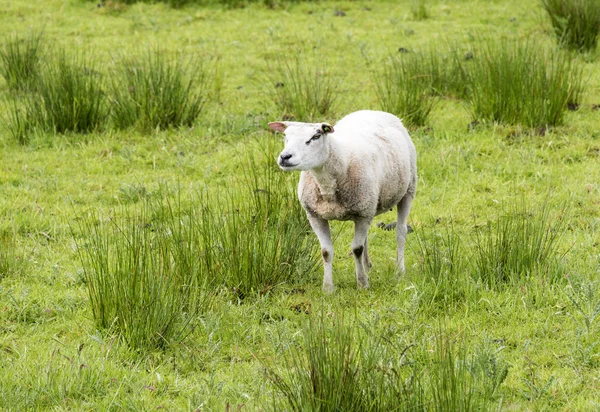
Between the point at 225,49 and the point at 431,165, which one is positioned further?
the point at 225,49

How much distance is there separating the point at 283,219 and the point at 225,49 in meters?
6.87

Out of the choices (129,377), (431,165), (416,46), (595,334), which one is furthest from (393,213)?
(416,46)

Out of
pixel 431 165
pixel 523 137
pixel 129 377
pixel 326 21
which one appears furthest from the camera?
pixel 326 21

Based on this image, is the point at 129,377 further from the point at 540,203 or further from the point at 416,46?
the point at 416,46

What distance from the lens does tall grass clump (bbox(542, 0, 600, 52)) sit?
11.5 meters

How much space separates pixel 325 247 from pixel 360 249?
0.76 ft

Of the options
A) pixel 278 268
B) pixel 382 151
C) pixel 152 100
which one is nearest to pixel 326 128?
pixel 382 151

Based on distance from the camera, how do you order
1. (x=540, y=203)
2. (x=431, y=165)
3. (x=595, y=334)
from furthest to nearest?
1. (x=431, y=165)
2. (x=540, y=203)
3. (x=595, y=334)

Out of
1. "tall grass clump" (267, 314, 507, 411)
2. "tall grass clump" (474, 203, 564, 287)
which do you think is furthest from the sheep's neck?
"tall grass clump" (267, 314, 507, 411)

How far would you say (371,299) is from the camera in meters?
5.64

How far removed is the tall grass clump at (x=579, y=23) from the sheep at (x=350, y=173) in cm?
614

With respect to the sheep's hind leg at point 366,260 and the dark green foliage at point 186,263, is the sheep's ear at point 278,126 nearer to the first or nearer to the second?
the dark green foliage at point 186,263

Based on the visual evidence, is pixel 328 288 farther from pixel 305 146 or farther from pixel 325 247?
pixel 305 146

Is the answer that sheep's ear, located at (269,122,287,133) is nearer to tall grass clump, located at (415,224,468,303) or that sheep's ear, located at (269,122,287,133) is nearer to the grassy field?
the grassy field
